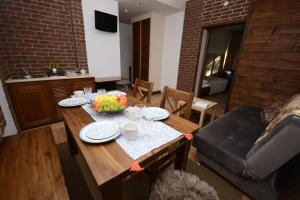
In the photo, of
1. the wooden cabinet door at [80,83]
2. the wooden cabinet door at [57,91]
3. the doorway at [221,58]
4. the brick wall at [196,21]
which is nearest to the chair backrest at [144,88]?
the wooden cabinet door at [80,83]

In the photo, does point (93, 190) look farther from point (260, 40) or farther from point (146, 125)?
point (260, 40)

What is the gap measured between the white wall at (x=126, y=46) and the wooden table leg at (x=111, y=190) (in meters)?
5.33

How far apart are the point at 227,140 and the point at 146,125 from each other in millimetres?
982

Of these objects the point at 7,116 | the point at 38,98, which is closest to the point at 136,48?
the point at 38,98

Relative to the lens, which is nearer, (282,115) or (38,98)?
(282,115)

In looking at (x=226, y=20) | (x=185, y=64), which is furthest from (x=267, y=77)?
(x=185, y=64)

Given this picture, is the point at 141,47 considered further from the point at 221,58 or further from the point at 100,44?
the point at 221,58

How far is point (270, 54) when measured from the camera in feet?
7.06

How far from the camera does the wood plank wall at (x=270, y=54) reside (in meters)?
1.96

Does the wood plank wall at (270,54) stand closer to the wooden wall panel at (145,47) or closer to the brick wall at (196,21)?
the brick wall at (196,21)

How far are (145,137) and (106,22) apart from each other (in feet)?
9.87

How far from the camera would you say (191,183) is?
927mm

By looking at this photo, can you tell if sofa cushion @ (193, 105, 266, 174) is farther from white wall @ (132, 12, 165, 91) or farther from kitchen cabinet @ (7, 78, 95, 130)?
white wall @ (132, 12, 165, 91)

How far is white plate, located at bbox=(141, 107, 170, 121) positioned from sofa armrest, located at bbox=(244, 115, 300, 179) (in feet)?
2.56
